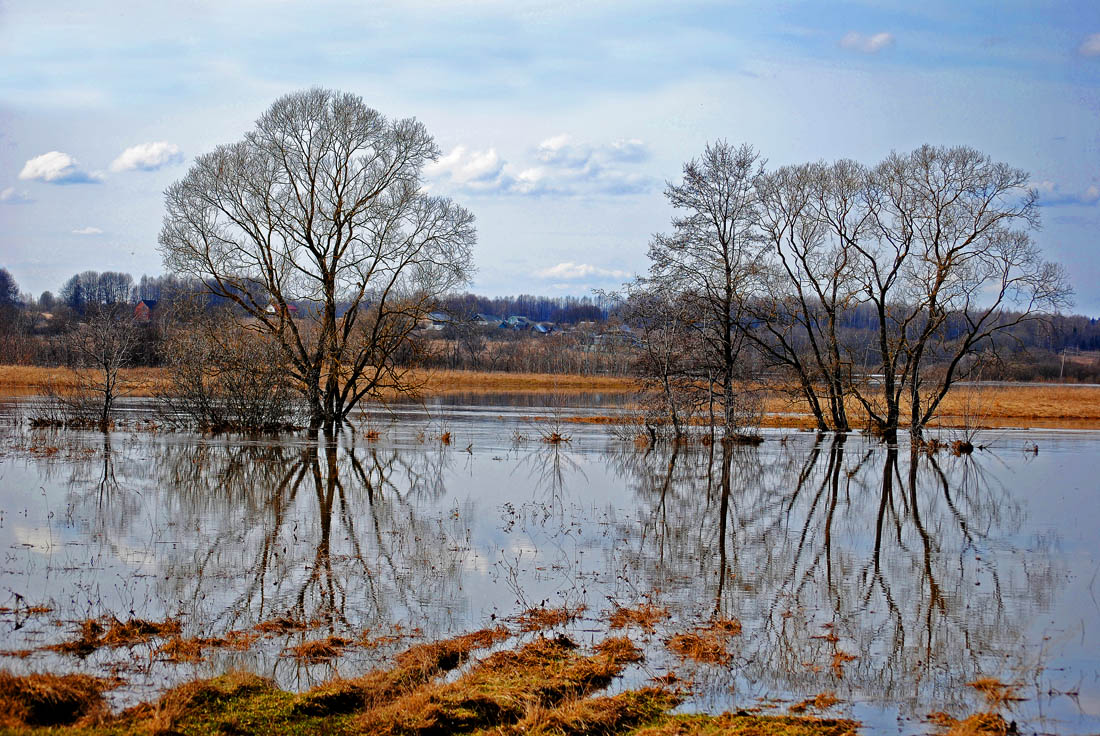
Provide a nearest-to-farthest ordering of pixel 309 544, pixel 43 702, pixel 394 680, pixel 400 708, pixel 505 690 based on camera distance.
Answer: pixel 43 702
pixel 400 708
pixel 505 690
pixel 394 680
pixel 309 544

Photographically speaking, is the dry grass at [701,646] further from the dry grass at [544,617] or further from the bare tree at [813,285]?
the bare tree at [813,285]

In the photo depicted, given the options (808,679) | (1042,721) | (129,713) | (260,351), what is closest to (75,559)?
(129,713)

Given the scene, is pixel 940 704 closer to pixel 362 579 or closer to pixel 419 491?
pixel 362 579

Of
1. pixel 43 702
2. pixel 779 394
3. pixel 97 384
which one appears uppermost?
pixel 97 384

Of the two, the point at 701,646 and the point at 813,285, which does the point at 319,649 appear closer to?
the point at 701,646

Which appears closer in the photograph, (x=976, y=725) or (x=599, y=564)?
(x=976, y=725)

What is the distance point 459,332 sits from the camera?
1409 inches

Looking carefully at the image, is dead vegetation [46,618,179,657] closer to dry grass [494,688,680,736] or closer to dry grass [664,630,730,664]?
dry grass [494,688,680,736]

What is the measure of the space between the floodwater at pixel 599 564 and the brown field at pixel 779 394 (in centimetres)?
1196

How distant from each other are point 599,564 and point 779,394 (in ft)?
112

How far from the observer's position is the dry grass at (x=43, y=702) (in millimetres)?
5980

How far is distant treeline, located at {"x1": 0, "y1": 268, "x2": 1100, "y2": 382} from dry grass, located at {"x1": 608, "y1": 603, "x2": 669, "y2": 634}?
22.5 m

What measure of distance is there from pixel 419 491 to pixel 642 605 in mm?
9218

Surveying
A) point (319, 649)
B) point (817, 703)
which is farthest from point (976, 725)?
point (319, 649)
